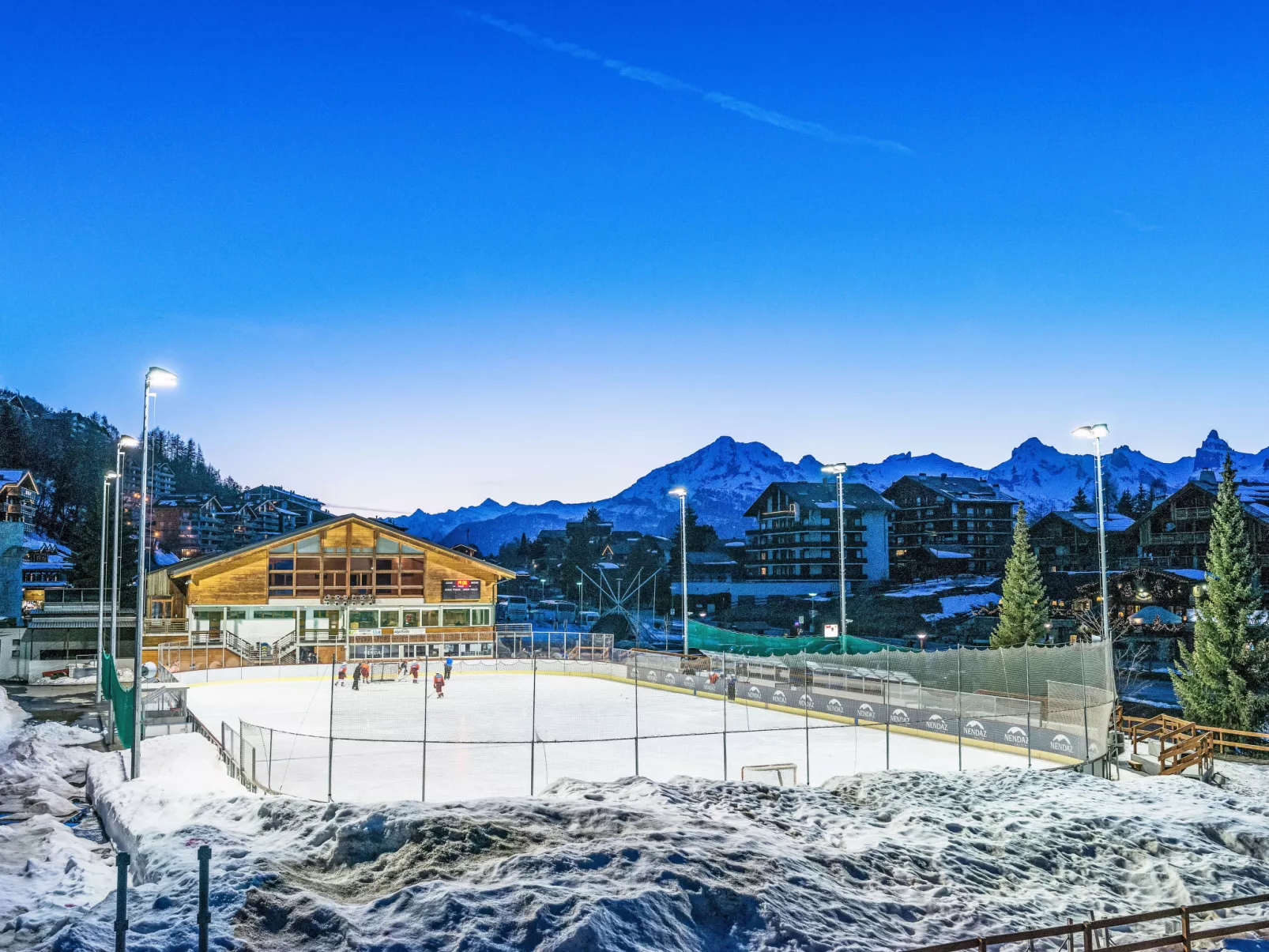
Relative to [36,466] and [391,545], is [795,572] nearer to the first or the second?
[391,545]

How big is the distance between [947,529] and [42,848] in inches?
3772

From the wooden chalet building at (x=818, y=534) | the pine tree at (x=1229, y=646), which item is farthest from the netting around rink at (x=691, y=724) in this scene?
the wooden chalet building at (x=818, y=534)

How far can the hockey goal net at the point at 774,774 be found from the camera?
1873 centimetres

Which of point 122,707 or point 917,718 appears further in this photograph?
point 917,718

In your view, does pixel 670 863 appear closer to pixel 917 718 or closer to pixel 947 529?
pixel 917 718

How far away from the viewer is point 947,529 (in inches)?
3959

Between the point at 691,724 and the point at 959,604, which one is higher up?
the point at 959,604

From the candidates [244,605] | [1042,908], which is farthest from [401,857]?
[244,605]

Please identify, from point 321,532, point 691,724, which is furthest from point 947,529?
point 691,724

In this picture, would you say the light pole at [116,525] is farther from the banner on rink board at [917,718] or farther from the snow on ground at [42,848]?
the banner on rink board at [917,718]

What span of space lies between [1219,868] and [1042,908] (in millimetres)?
3828

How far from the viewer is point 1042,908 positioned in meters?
12.6

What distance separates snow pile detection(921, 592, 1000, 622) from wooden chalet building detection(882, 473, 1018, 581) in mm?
12665

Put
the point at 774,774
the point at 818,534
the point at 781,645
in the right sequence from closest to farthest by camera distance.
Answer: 1. the point at 774,774
2. the point at 781,645
3. the point at 818,534
